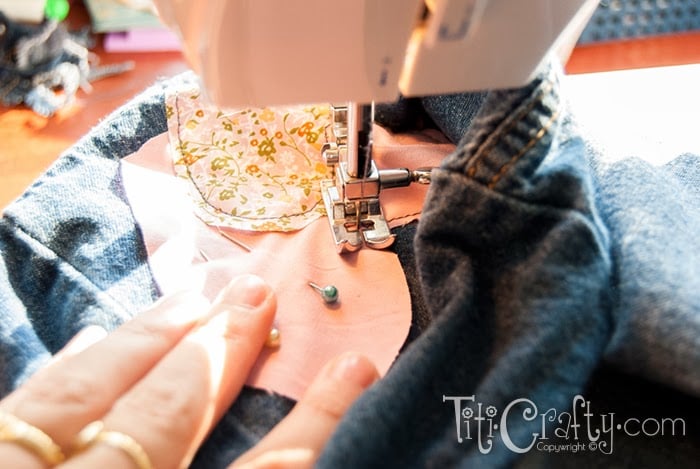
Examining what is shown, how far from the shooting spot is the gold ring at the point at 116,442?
0.37 metres

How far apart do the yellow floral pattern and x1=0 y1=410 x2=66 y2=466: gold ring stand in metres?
0.27

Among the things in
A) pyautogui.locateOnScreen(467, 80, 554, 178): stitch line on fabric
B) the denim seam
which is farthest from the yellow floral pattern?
pyautogui.locateOnScreen(467, 80, 554, 178): stitch line on fabric

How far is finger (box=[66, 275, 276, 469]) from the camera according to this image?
0.38m

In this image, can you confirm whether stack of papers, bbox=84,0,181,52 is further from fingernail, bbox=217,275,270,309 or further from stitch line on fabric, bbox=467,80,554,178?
stitch line on fabric, bbox=467,80,554,178

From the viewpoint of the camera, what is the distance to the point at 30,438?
14.3 inches

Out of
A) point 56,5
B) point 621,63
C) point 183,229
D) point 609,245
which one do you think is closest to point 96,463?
point 183,229

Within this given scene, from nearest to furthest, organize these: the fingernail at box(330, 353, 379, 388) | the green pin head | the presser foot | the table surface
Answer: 1. the fingernail at box(330, 353, 379, 388)
2. the presser foot
3. the table surface
4. the green pin head

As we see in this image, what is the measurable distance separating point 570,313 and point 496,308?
0.06m

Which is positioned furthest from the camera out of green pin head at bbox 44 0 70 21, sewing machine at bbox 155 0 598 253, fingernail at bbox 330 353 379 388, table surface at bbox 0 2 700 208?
green pin head at bbox 44 0 70 21

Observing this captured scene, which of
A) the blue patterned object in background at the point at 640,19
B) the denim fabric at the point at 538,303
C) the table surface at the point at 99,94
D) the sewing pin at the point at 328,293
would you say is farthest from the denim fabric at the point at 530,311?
the blue patterned object in background at the point at 640,19

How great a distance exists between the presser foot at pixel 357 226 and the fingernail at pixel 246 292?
9 cm

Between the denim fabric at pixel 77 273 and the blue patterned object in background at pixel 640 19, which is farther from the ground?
the blue patterned object in background at pixel 640 19

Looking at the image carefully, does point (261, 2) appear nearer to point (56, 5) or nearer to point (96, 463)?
point (96, 463)

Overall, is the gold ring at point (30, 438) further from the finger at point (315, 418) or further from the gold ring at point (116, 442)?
the finger at point (315, 418)
